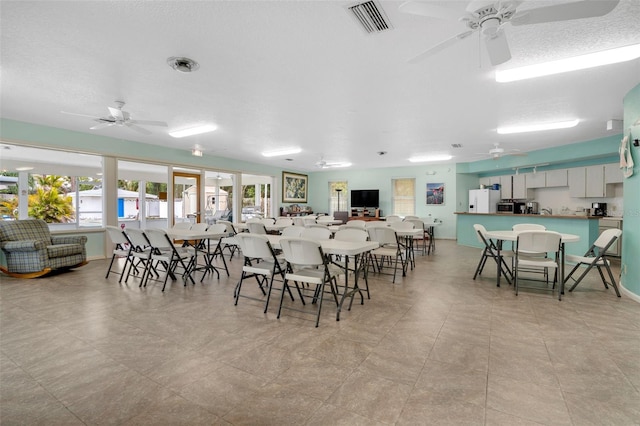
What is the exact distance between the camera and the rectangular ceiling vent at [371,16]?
2.20 meters

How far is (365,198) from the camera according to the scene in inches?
456

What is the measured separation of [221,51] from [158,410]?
2.92 meters

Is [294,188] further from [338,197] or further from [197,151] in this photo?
[197,151]

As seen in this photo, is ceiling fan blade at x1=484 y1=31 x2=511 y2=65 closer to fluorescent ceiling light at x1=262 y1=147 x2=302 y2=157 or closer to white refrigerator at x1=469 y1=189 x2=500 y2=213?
fluorescent ceiling light at x1=262 y1=147 x2=302 y2=157

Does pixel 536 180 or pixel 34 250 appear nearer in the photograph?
pixel 34 250

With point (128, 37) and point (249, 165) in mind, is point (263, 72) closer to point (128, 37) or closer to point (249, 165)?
point (128, 37)

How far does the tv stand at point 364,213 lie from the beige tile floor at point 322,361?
24.6 feet

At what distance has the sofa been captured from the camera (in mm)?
4770

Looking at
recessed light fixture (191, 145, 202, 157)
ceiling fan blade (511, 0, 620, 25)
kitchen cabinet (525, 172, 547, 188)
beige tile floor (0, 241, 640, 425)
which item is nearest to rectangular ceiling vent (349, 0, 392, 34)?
ceiling fan blade (511, 0, 620, 25)

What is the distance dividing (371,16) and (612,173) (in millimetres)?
7930

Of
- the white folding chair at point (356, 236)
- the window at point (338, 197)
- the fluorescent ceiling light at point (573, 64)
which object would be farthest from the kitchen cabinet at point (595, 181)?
the window at point (338, 197)

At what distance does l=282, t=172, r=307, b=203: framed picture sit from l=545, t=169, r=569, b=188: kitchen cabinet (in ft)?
27.2

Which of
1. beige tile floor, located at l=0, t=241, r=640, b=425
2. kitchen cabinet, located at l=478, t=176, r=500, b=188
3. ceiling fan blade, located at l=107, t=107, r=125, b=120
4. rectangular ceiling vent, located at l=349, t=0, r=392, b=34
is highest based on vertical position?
rectangular ceiling vent, located at l=349, t=0, r=392, b=34

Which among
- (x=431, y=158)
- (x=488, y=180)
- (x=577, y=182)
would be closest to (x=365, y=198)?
(x=431, y=158)
